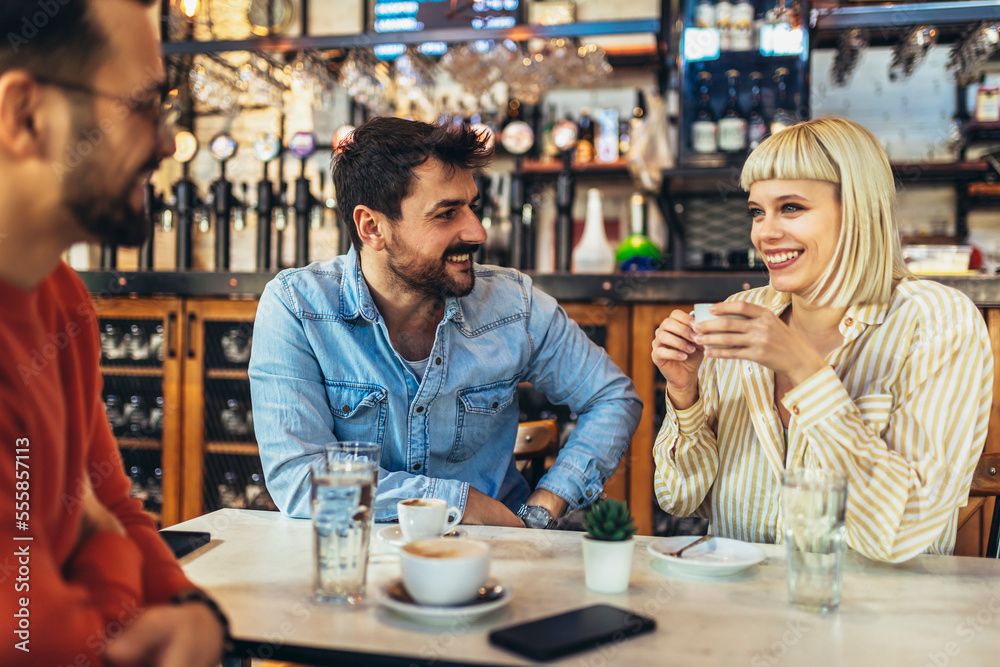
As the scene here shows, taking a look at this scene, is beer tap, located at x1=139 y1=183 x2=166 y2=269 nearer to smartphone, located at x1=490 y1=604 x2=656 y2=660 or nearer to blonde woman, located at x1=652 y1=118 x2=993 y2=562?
blonde woman, located at x1=652 y1=118 x2=993 y2=562

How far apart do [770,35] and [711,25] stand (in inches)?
10.5

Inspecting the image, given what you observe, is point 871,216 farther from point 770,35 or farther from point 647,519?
point 770,35

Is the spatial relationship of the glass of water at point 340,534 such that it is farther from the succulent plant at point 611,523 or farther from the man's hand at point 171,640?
the succulent plant at point 611,523

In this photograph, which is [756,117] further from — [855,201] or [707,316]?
[707,316]

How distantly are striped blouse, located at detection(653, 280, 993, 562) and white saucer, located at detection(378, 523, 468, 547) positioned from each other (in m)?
0.49

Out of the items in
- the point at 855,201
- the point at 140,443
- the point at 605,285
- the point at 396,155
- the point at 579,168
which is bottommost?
the point at 140,443

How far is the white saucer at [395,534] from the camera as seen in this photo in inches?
46.7

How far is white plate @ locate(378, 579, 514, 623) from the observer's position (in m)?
0.88

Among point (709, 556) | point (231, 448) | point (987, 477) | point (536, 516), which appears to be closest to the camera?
point (709, 556)

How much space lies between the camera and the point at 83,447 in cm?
86

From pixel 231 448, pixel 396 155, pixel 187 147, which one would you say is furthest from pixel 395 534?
pixel 187 147

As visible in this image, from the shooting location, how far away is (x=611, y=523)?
3.28ft

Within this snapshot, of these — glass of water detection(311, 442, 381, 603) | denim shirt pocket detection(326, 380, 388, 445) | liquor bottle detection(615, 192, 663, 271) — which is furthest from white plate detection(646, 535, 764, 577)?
liquor bottle detection(615, 192, 663, 271)

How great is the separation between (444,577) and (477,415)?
0.90 meters
